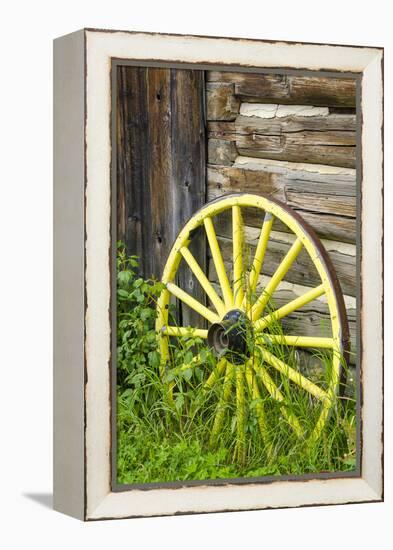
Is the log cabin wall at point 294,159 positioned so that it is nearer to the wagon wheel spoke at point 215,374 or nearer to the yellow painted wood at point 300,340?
the yellow painted wood at point 300,340

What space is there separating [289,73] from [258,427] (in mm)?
1419

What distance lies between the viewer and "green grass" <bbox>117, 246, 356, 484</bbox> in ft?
17.5

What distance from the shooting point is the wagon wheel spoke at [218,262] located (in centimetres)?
580

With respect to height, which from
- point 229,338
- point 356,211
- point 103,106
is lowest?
point 229,338

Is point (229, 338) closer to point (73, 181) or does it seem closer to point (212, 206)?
point (212, 206)

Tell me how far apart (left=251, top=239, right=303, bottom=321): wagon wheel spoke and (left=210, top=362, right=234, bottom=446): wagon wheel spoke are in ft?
0.89

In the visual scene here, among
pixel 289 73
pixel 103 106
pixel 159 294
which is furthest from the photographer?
pixel 159 294

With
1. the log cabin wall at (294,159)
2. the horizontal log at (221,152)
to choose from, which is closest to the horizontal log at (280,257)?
the log cabin wall at (294,159)

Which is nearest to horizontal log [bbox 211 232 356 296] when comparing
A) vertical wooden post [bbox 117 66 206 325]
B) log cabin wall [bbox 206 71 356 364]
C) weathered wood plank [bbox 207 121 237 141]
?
log cabin wall [bbox 206 71 356 364]

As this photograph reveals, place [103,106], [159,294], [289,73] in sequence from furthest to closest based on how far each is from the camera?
[159,294]
[289,73]
[103,106]

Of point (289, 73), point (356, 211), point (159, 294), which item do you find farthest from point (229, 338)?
point (289, 73)

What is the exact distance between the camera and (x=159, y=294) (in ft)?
18.9

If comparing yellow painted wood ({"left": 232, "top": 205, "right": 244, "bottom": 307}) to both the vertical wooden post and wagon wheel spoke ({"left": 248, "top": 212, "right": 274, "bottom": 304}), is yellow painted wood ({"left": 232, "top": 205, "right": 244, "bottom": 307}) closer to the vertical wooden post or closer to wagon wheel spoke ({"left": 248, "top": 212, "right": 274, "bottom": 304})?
wagon wheel spoke ({"left": 248, "top": 212, "right": 274, "bottom": 304})

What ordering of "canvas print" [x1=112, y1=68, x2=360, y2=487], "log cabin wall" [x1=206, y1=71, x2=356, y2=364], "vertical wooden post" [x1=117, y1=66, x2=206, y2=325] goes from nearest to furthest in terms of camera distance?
"canvas print" [x1=112, y1=68, x2=360, y2=487] → "vertical wooden post" [x1=117, y1=66, x2=206, y2=325] → "log cabin wall" [x1=206, y1=71, x2=356, y2=364]
